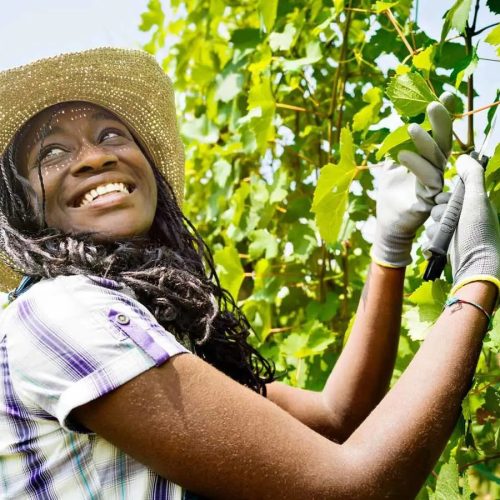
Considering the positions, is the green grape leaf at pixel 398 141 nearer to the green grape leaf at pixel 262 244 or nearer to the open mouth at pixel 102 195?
the open mouth at pixel 102 195

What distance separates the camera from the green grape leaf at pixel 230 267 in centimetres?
252

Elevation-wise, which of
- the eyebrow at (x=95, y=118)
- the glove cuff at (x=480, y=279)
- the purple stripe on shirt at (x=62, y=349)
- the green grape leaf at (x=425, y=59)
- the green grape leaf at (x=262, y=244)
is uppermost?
the green grape leaf at (x=425, y=59)

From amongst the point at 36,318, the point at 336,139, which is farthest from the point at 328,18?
the point at 36,318

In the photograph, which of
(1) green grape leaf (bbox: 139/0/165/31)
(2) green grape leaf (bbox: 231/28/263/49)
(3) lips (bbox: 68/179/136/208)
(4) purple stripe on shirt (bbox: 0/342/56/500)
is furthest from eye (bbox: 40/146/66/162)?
(1) green grape leaf (bbox: 139/0/165/31)

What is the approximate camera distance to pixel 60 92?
173cm

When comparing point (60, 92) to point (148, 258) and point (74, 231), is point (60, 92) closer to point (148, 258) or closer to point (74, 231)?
point (74, 231)

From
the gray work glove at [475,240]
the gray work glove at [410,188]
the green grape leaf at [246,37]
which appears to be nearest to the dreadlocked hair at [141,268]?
the gray work glove at [410,188]

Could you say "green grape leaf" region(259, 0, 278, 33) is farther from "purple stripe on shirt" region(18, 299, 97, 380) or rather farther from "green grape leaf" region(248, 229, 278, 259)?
"purple stripe on shirt" region(18, 299, 97, 380)

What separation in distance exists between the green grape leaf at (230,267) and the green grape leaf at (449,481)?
117 centimetres

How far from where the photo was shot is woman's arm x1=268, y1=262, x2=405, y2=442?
171 centimetres

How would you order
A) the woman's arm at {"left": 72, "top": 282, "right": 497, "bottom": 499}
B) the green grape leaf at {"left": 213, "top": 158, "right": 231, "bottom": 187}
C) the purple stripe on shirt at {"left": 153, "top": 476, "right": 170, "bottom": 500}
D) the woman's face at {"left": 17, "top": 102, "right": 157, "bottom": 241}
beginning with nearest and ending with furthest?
the woman's arm at {"left": 72, "top": 282, "right": 497, "bottom": 499}, the purple stripe on shirt at {"left": 153, "top": 476, "right": 170, "bottom": 500}, the woman's face at {"left": 17, "top": 102, "right": 157, "bottom": 241}, the green grape leaf at {"left": 213, "top": 158, "right": 231, "bottom": 187}

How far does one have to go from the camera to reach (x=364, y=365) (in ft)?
5.69

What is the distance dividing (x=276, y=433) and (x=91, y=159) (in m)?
0.71

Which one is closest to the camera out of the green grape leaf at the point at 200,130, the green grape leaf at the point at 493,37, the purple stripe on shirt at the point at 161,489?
the purple stripe on shirt at the point at 161,489
